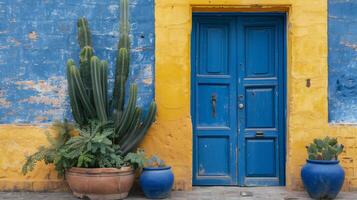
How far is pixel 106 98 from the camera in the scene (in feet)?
21.4

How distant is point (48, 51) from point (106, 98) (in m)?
1.10

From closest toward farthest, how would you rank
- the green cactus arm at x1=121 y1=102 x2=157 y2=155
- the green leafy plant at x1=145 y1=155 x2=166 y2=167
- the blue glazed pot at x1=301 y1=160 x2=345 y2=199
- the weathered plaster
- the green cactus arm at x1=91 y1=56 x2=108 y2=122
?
the blue glazed pot at x1=301 y1=160 x2=345 y2=199
the green cactus arm at x1=91 y1=56 x2=108 y2=122
the green leafy plant at x1=145 y1=155 x2=166 y2=167
the green cactus arm at x1=121 y1=102 x2=157 y2=155
the weathered plaster

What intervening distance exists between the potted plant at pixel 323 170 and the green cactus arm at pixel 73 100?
2.82 metres

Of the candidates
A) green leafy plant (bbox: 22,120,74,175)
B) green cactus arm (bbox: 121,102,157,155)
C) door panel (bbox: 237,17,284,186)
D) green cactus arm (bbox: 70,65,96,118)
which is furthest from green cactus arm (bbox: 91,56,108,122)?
door panel (bbox: 237,17,284,186)

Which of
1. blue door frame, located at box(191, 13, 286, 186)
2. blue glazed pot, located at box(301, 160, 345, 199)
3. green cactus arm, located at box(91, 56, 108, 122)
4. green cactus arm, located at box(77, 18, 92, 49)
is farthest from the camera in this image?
blue door frame, located at box(191, 13, 286, 186)

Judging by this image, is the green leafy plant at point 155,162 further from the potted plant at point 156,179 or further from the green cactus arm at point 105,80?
the green cactus arm at point 105,80

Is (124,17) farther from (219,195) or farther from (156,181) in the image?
(219,195)

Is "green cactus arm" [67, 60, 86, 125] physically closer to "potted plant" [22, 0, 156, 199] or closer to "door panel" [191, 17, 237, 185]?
"potted plant" [22, 0, 156, 199]

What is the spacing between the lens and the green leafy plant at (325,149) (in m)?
6.27

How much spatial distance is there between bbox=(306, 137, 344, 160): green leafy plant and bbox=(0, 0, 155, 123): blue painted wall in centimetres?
→ 222

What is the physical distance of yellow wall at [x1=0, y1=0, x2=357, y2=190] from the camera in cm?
677

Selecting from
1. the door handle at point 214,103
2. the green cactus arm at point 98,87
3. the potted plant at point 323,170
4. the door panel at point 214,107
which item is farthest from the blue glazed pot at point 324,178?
the green cactus arm at point 98,87

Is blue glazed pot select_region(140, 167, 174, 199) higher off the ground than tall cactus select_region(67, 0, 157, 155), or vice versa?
tall cactus select_region(67, 0, 157, 155)

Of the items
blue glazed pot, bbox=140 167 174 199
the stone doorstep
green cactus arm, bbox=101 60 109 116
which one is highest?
green cactus arm, bbox=101 60 109 116
